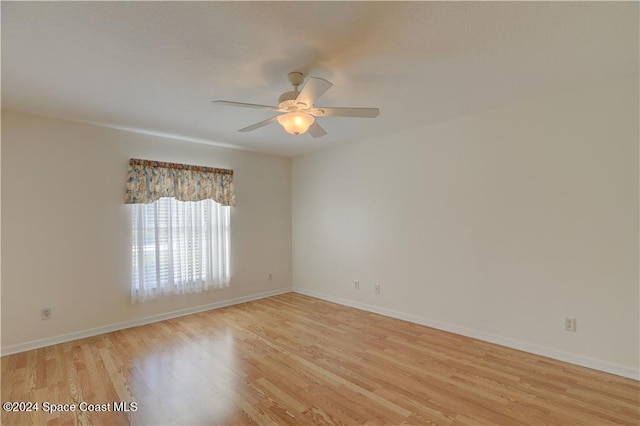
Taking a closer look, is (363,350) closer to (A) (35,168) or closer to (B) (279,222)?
(B) (279,222)

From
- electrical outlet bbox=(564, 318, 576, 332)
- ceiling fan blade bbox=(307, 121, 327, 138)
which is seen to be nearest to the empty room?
electrical outlet bbox=(564, 318, 576, 332)

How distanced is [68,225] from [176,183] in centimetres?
122

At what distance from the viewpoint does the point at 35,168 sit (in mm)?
3158

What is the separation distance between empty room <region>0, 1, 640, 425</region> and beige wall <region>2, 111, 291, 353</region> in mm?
19

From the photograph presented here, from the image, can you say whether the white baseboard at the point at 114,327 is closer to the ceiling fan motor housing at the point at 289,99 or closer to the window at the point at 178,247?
the window at the point at 178,247

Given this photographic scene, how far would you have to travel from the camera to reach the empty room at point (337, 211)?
6.30 ft

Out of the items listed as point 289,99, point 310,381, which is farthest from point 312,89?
point 310,381

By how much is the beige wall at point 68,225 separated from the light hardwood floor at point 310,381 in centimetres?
34

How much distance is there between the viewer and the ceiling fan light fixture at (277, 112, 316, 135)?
7.34 feet

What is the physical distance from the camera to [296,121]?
2258 mm

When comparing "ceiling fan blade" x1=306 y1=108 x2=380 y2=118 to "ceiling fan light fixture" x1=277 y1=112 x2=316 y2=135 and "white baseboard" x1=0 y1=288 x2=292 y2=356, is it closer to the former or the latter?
"ceiling fan light fixture" x1=277 y1=112 x2=316 y2=135

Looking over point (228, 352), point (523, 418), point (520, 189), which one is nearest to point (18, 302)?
point (228, 352)

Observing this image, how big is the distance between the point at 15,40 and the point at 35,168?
179cm

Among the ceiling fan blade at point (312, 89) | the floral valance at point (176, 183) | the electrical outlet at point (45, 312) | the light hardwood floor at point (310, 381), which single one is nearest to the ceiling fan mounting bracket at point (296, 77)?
the ceiling fan blade at point (312, 89)
